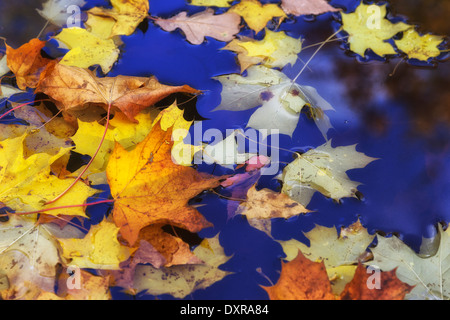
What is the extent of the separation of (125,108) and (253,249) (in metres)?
0.61

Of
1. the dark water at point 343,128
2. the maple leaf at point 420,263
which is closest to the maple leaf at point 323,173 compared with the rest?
the dark water at point 343,128

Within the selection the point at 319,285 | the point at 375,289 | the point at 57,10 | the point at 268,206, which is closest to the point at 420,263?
the point at 375,289

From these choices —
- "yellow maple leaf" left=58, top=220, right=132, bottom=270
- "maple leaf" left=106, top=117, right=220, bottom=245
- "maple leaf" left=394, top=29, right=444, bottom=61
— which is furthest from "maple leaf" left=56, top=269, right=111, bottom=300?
"maple leaf" left=394, top=29, right=444, bottom=61

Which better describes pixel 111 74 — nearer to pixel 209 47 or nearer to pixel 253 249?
pixel 209 47

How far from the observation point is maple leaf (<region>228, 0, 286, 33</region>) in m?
1.54

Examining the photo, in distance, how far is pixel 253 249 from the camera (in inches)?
44.5

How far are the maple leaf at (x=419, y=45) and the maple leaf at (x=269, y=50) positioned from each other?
0.40 meters

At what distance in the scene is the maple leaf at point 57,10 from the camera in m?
1.57

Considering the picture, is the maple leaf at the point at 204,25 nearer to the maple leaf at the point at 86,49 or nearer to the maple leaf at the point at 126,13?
the maple leaf at the point at 126,13

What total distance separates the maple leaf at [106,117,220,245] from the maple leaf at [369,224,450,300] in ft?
1.94

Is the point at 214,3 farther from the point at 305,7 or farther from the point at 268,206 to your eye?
the point at 268,206

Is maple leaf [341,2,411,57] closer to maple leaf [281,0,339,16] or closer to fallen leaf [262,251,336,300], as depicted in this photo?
maple leaf [281,0,339,16]
